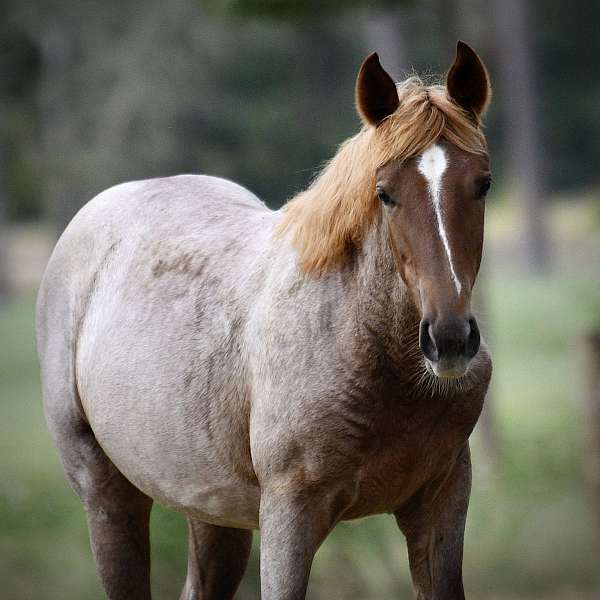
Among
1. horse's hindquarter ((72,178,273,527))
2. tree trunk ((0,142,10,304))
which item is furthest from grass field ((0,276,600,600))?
tree trunk ((0,142,10,304))

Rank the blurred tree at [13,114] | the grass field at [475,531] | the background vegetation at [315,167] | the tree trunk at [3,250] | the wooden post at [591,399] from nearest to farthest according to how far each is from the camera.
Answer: the wooden post at [591,399], the grass field at [475,531], the background vegetation at [315,167], the blurred tree at [13,114], the tree trunk at [3,250]

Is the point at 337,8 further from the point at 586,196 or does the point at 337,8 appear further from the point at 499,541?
the point at 586,196

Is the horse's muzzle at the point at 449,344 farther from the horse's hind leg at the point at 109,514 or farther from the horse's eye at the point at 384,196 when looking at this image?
the horse's hind leg at the point at 109,514

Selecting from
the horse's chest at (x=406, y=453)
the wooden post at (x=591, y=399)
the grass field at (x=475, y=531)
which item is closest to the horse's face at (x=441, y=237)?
the horse's chest at (x=406, y=453)

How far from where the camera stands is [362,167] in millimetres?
3010

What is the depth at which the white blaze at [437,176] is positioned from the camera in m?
2.76

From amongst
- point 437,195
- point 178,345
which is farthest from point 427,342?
point 178,345

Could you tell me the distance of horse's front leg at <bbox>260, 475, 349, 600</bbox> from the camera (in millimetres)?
3061

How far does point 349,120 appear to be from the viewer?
22.6 meters

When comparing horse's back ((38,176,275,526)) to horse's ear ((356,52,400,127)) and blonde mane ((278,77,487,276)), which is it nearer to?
blonde mane ((278,77,487,276))

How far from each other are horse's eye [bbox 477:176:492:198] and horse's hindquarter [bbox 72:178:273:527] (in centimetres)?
77

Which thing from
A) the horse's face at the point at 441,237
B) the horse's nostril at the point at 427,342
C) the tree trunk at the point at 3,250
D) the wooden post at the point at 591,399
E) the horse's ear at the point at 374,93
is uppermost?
the horse's ear at the point at 374,93

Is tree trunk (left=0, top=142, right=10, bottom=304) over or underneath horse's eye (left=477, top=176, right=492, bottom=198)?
underneath

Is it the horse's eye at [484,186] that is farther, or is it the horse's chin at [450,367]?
the horse's eye at [484,186]
